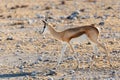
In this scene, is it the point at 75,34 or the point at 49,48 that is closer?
the point at 75,34

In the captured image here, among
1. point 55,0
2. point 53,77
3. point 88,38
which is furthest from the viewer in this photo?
point 55,0

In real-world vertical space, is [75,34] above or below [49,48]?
above

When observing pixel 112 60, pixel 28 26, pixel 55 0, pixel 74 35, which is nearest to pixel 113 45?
pixel 112 60

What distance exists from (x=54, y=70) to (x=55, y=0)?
793 inches

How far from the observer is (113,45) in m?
14.4

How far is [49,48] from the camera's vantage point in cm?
1451

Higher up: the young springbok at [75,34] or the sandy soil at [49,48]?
the young springbok at [75,34]

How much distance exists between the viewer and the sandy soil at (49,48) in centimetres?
1152

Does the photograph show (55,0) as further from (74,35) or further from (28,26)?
(74,35)

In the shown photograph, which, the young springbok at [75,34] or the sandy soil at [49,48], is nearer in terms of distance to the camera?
the sandy soil at [49,48]

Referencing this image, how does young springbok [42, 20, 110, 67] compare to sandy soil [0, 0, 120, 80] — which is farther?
young springbok [42, 20, 110, 67]

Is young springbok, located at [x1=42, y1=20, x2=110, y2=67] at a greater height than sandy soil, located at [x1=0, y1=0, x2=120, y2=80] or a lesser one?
greater

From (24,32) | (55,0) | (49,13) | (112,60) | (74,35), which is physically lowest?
(55,0)

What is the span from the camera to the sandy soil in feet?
37.8
